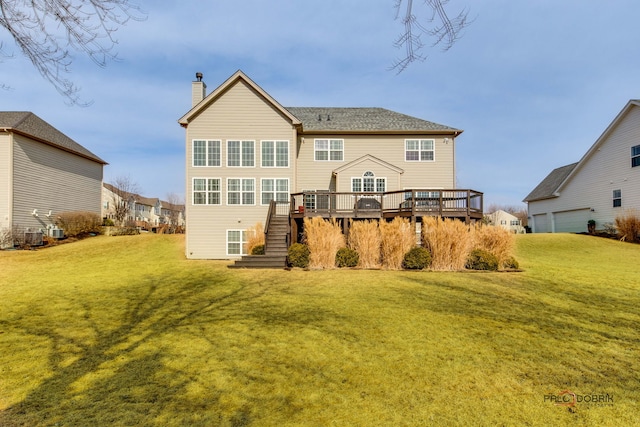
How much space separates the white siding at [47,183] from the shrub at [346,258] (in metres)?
18.9

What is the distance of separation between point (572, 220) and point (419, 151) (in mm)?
15057

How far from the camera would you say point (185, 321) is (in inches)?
276

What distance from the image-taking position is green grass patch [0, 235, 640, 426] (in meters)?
3.86

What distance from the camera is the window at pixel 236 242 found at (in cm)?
1762

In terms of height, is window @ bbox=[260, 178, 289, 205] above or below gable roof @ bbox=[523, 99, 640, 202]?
below

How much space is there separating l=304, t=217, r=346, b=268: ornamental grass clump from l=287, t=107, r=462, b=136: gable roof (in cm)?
777

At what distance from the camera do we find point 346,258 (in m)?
13.4

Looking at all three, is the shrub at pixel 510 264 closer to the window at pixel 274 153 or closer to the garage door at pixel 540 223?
the window at pixel 274 153

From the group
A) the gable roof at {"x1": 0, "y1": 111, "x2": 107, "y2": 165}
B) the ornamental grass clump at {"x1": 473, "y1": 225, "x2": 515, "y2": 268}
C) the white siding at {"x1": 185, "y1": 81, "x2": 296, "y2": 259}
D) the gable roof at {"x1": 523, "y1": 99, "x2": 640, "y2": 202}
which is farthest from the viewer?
the gable roof at {"x1": 523, "y1": 99, "x2": 640, "y2": 202}

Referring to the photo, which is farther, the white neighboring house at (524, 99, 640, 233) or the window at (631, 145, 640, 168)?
the white neighboring house at (524, 99, 640, 233)

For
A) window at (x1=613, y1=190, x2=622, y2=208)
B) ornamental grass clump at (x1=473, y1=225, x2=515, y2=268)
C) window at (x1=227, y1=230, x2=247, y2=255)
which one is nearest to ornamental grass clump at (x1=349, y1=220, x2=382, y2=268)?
ornamental grass clump at (x1=473, y1=225, x2=515, y2=268)

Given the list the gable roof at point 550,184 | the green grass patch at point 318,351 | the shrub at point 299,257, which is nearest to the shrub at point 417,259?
the green grass patch at point 318,351

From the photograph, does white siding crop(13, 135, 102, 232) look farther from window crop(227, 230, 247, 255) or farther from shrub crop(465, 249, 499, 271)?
shrub crop(465, 249, 499, 271)

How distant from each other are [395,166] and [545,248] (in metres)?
9.50
